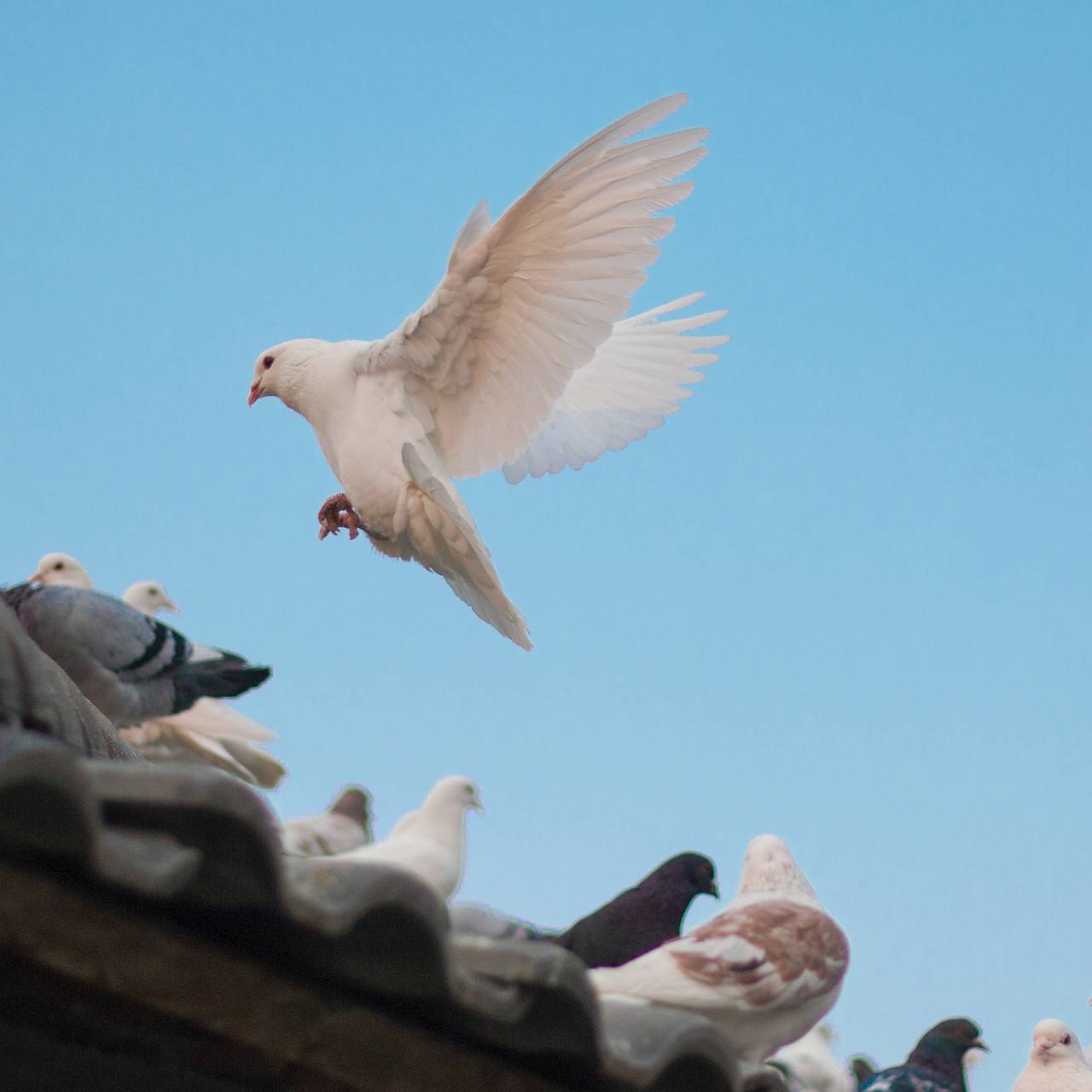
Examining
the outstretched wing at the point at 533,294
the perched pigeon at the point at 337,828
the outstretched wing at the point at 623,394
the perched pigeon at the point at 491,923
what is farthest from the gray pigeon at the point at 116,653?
the perched pigeon at the point at 491,923

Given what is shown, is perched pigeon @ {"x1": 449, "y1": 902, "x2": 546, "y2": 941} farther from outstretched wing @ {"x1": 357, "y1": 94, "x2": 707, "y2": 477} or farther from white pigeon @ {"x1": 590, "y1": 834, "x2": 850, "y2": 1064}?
outstretched wing @ {"x1": 357, "y1": 94, "x2": 707, "y2": 477}

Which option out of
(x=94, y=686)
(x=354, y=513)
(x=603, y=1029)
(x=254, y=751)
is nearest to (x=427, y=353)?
(x=354, y=513)

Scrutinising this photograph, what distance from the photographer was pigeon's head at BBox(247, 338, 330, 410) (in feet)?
30.9

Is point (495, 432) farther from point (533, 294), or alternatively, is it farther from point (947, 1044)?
point (947, 1044)

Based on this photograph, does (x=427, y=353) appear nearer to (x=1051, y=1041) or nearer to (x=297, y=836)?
(x=297, y=836)

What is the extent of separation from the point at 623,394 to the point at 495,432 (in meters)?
1.99

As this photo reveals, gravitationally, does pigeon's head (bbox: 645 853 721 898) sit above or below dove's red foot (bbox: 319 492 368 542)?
below

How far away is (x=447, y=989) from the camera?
6.47 ft

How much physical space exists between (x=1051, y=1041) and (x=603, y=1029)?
685cm

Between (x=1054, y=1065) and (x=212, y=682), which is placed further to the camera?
(x=212, y=682)

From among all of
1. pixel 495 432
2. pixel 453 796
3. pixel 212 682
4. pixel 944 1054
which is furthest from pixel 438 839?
pixel 212 682

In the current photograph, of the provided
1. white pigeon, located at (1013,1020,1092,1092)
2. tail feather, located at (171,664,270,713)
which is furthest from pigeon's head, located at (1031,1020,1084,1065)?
tail feather, located at (171,664,270,713)

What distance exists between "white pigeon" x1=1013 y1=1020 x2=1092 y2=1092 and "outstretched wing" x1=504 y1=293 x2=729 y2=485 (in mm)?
4274

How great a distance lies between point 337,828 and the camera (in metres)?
10.0
